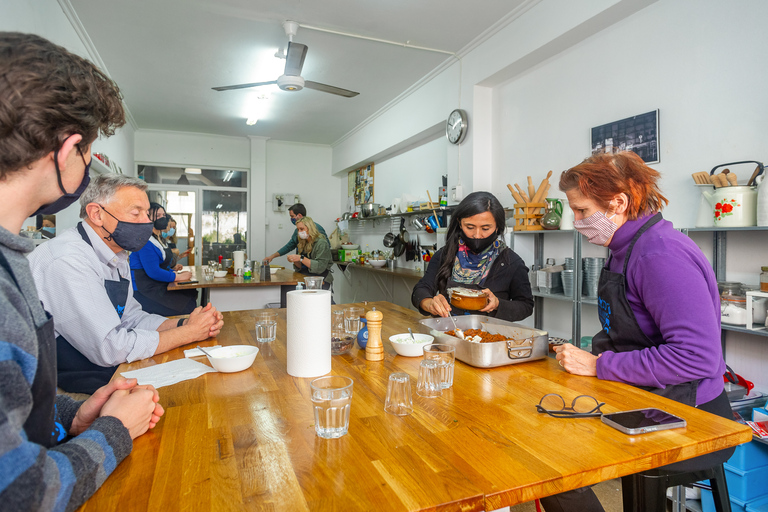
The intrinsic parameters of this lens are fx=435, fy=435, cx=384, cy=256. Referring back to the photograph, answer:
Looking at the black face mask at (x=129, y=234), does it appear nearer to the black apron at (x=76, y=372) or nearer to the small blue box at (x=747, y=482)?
the black apron at (x=76, y=372)

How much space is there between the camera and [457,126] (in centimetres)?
448

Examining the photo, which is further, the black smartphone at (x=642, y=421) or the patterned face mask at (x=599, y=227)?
the patterned face mask at (x=599, y=227)

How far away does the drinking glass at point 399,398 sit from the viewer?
1095mm

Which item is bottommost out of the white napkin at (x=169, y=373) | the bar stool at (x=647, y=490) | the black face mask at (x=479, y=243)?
the bar stool at (x=647, y=490)

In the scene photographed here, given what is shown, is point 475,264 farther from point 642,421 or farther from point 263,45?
point 263,45

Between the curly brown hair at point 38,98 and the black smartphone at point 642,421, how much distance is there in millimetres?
1288

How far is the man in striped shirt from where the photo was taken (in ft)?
1.95

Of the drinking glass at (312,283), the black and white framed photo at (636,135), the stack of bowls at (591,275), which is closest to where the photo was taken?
the drinking glass at (312,283)

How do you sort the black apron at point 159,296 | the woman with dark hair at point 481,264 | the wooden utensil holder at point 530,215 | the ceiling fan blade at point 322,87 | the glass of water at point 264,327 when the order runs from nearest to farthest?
the glass of water at point 264,327 → the woman with dark hair at point 481,264 → the wooden utensil holder at point 530,215 → the black apron at point 159,296 → the ceiling fan blade at point 322,87

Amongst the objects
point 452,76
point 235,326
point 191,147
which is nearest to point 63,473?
point 235,326

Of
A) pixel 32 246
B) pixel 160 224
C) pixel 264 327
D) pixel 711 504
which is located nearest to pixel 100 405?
pixel 32 246

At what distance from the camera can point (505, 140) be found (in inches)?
164

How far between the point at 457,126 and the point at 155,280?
3.26m

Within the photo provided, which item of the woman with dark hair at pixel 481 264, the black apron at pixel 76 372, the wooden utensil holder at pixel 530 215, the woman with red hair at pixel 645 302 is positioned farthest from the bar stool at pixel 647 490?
the wooden utensil holder at pixel 530 215
